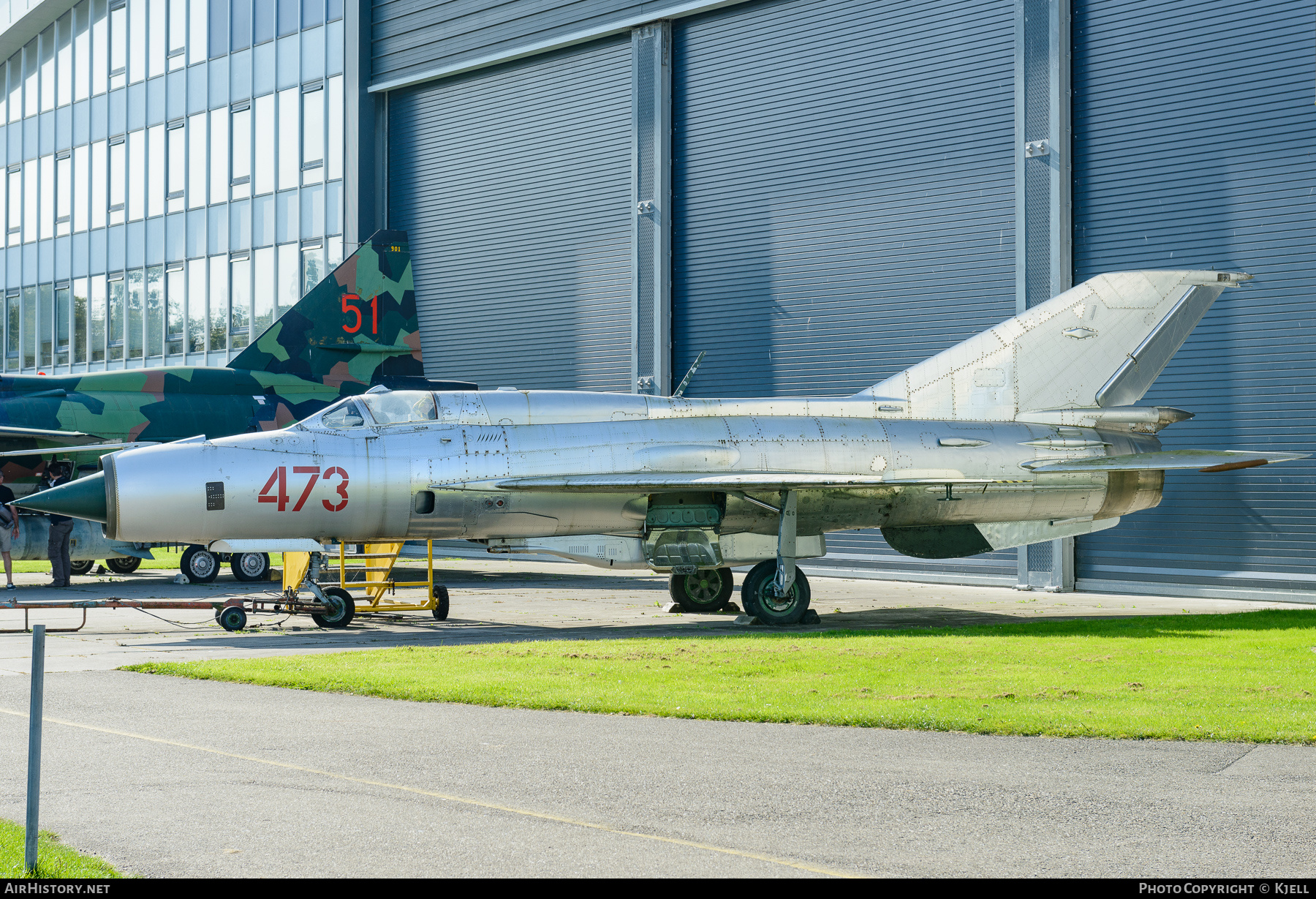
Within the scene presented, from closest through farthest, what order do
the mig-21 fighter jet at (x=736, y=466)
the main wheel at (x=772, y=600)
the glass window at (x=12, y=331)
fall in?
the mig-21 fighter jet at (x=736, y=466) → the main wheel at (x=772, y=600) → the glass window at (x=12, y=331)

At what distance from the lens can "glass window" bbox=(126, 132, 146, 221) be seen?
35.5 metres

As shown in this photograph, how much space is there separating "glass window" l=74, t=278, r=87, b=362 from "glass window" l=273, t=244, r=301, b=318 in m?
9.21

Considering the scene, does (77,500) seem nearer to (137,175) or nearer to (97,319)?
(137,175)

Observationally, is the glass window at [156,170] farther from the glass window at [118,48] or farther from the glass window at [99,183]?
the glass window at [118,48]

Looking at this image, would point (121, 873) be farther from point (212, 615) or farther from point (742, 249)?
point (742, 249)

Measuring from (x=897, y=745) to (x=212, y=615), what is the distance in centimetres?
1153

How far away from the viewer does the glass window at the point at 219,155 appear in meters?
33.3

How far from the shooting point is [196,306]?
34062 millimetres

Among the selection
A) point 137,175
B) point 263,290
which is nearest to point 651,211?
point 263,290

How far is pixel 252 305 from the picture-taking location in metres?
32.5

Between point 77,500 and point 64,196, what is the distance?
28515mm

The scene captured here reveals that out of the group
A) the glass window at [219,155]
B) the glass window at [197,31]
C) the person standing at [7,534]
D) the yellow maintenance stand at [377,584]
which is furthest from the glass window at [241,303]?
the yellow maintenance stand at [377,584]

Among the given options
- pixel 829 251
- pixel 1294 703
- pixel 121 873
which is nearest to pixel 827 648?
pixel 1294 703

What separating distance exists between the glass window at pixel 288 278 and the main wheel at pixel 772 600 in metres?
19.6
